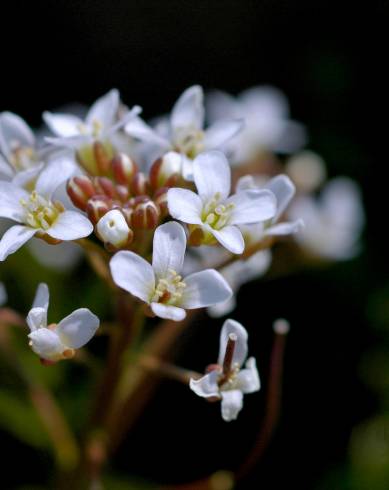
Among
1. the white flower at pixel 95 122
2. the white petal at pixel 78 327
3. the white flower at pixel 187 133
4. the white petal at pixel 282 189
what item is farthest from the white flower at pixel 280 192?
the white petal at pixel 78 327

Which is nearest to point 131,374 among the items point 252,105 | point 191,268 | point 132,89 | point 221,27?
point 191,268

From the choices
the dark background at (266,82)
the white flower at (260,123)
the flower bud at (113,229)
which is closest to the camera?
the flower bud at (113,229)

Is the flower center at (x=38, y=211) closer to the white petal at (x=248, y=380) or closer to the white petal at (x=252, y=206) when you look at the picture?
the white petal at (x=252, y=206)

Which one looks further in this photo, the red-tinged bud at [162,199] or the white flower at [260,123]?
the white flower at [260,123]

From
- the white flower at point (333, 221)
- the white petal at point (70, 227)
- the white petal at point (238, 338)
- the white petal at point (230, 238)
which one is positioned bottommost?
the white flower at point (333, 221)

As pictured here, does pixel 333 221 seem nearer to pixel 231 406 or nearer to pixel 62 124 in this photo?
pixel 62 124

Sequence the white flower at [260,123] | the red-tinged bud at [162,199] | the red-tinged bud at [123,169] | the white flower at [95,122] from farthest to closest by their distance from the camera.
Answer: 1. the white flower at [260,123]
2. the white flower at [95,122]
3. the red-tinged bud at [123,169]
4. the red-tinged bud at [162,199]

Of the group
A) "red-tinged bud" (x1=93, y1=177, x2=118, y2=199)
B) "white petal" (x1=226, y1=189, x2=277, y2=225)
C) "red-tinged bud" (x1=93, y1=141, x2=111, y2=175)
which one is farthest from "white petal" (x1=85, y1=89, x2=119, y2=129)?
"white petal" (x1=226, y1=189, x2=277, y2=225)

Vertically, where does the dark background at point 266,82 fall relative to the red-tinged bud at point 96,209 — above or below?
below

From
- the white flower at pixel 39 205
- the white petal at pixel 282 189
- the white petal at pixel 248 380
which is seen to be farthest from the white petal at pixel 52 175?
the white petal at pixel 248 380
